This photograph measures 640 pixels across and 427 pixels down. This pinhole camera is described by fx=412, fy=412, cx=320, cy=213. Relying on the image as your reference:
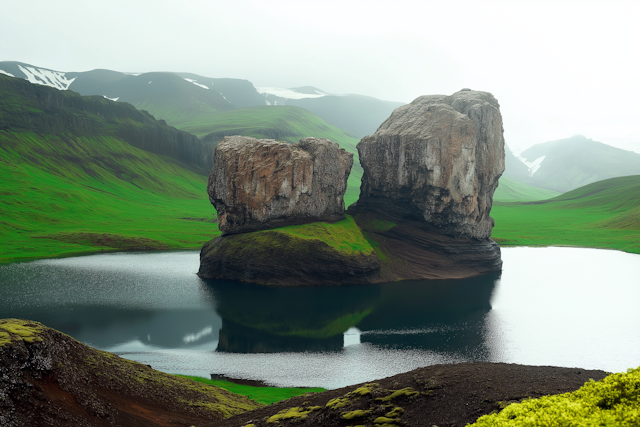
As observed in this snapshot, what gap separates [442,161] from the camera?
273 feet

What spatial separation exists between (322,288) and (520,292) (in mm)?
34072

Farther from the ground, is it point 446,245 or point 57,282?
point 446,245

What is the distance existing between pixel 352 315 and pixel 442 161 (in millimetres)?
40428

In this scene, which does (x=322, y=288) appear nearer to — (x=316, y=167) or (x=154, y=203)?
(x=316, y=167)

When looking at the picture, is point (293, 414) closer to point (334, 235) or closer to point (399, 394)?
point (399, 394)

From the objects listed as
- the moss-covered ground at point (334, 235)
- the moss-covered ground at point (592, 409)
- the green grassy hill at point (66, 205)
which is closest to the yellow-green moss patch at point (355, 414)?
the moss-covered ground at point (592, 409)

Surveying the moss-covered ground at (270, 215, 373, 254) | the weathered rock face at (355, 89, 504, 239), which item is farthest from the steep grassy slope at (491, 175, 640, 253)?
the moss-covered ground at (270, 215, 373, 254)

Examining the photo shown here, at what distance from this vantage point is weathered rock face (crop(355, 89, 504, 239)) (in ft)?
273

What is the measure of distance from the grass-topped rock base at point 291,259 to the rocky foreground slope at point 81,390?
45.1m

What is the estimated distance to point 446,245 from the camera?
Answer: 86.8 m

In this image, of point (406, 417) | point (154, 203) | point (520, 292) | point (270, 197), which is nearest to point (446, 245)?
point (520, 292)

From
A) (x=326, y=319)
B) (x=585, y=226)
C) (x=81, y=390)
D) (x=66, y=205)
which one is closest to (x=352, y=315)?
(x=326, y=319)

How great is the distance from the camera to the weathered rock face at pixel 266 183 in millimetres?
78500

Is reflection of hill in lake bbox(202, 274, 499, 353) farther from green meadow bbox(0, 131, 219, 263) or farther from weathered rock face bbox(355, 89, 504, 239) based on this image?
green meadow bbox(0, 131, 219, 263)
